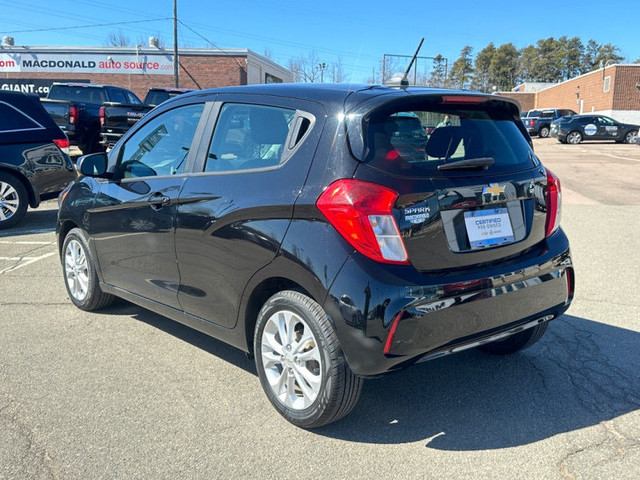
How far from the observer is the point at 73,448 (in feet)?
9.60

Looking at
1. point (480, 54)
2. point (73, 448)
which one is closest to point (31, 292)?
point (73, 448)

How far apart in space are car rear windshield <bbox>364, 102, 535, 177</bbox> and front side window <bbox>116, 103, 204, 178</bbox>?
4.67 feet

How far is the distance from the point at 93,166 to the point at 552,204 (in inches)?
126

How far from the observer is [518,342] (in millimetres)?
3980

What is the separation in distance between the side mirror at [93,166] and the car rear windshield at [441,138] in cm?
238

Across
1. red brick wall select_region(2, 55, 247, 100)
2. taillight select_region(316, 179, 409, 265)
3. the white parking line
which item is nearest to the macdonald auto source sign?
red brick wall select_region(2, 55, 247, 100)

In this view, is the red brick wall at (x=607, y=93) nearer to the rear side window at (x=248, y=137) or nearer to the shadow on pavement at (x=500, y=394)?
the shadow on pavement at (x=500, y=394)

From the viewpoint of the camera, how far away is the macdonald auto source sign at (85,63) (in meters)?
41.8

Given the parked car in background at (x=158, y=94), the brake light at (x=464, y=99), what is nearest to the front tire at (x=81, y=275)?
the brake light at (x=464, y=99)

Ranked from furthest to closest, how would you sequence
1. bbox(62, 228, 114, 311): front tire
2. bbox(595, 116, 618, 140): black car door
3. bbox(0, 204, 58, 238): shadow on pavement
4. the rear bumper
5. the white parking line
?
1. bbox(595, 116, 618, 140): black car door
2. bbox(0, 204, 58, 238): shadow on pavement
3. the white parking line
4. bbox(62, 228, 114, 311): front tire
5. the rear bumper

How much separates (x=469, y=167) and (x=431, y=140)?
254 mm

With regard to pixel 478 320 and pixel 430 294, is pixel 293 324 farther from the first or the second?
pixel 478 320

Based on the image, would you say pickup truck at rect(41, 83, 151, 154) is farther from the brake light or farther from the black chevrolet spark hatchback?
the brake light

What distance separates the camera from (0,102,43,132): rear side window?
8508 mm
